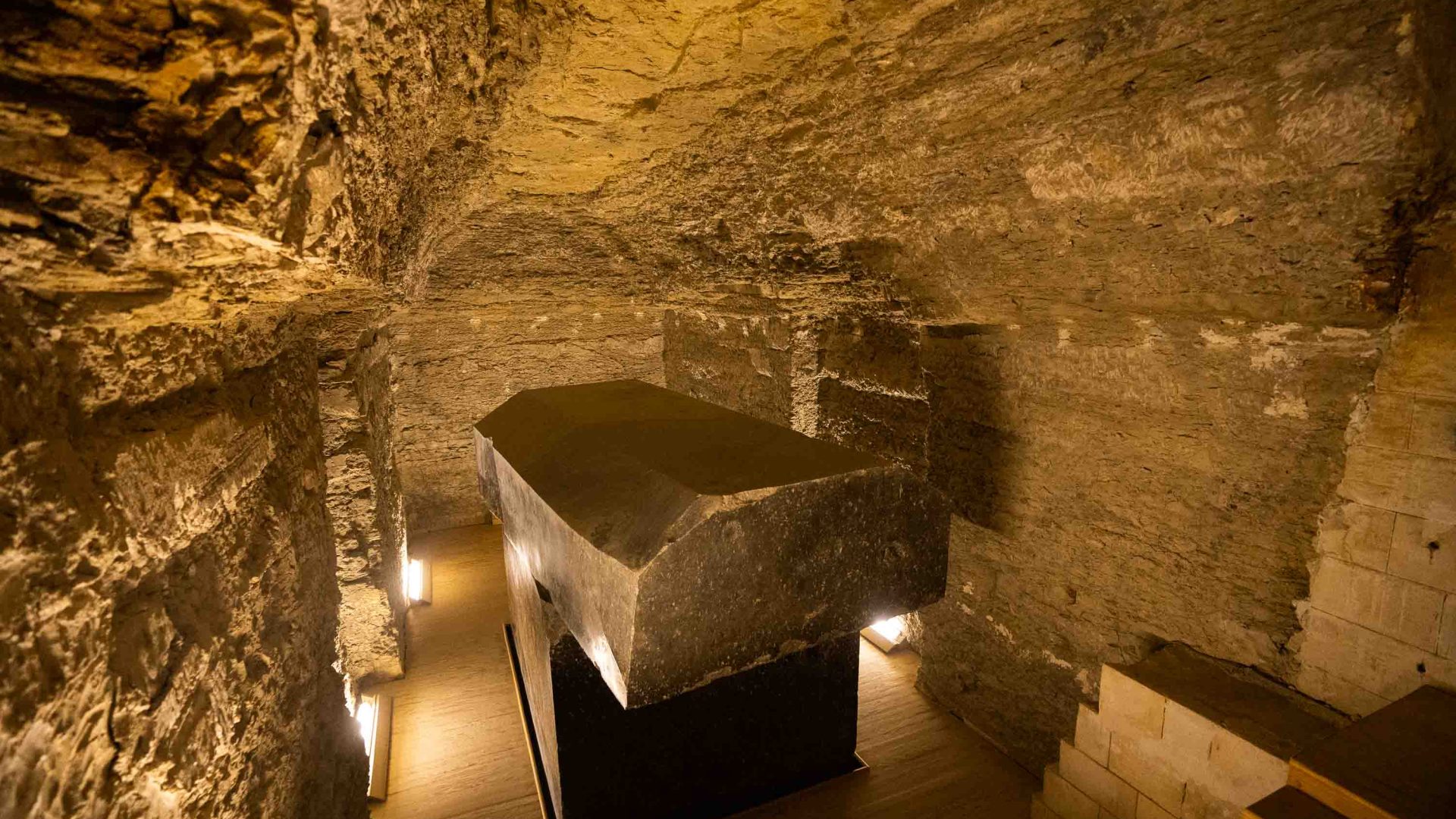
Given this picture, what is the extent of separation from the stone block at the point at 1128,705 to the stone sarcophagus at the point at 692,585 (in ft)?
2.83

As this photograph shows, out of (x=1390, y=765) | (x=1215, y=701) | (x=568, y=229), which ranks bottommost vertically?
(x=1215, y=701)

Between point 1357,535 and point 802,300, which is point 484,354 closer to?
point 802,300

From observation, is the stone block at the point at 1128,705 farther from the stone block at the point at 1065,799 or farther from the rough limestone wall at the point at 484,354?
the rough limestone wall at the point at 484,354

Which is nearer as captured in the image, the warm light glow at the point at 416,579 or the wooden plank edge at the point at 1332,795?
the wooden plank edge at the point at 1332,795

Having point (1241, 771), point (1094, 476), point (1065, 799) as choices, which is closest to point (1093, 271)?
point (1094, 476)

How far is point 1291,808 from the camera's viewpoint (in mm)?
1331

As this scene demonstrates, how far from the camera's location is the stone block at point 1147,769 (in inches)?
80.4

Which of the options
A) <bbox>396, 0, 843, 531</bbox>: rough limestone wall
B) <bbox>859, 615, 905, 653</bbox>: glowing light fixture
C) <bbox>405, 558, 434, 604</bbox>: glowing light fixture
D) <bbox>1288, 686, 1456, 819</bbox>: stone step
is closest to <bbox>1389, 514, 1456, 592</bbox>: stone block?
<bbox>1288, 686, 1456, 819</bbox>: stone step

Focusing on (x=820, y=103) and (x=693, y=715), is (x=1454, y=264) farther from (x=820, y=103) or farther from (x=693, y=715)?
(x=693, y=715)

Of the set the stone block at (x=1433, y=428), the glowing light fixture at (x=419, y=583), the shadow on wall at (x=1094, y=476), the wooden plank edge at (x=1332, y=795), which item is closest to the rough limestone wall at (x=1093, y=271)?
the shadow on wall at (x=1094, y=476)

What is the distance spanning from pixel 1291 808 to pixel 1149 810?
0.96 m

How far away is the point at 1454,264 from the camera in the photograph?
4.87 ft

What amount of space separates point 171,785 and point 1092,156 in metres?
2.45

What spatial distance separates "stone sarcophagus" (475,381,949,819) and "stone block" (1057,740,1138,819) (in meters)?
0.80
